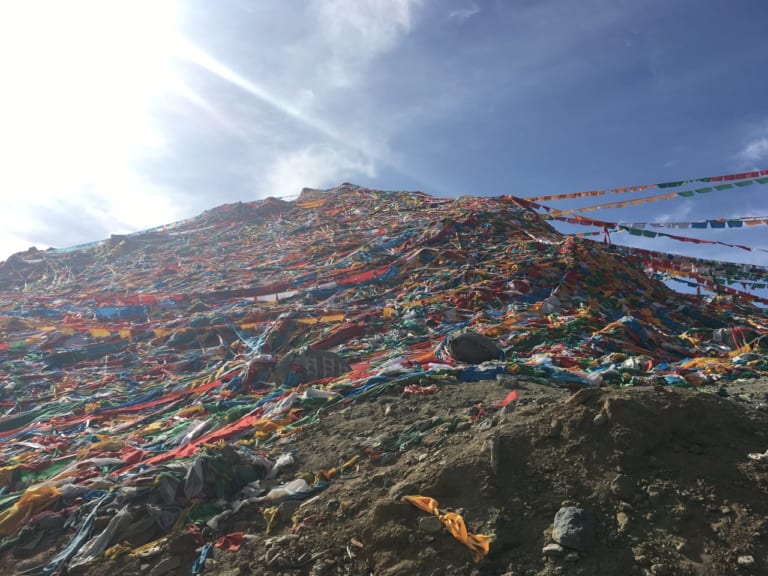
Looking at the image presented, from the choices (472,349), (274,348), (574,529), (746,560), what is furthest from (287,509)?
(274,348)

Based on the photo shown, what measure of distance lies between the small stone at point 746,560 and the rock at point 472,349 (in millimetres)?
5352

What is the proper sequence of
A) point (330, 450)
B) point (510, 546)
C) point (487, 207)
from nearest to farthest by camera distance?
point (510, 546), point (330, 450), point (487, 207)

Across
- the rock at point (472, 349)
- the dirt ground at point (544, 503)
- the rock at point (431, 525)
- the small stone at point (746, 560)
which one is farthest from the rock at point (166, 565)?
the rock at point (472, 349)

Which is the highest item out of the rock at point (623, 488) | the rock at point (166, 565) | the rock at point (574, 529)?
the rock at point (623, 488)

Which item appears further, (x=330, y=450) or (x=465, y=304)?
(x=465, y=304)

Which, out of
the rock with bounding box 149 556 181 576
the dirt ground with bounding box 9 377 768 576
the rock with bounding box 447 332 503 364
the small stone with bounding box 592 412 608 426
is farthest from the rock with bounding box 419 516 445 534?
the rock with bounding box 447 332 503 364

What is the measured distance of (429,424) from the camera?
545 cm

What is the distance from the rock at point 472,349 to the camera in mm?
8062

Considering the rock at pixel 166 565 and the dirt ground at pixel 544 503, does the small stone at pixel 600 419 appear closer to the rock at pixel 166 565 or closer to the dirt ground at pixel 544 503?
the dirt ground at pixel 544 503

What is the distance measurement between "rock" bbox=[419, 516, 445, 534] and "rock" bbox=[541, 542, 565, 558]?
0.72 meters

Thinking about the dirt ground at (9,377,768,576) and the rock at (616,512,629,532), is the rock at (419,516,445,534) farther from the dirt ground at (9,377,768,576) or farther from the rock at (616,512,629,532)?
the rock at (616,512,629,532)

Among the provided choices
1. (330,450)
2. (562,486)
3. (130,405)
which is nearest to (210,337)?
(130,405)

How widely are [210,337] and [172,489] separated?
9.29m

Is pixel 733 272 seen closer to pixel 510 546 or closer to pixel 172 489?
pixel 510 546
